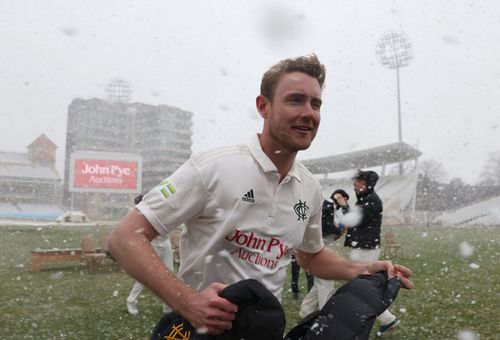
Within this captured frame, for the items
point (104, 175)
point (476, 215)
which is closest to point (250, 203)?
point (476, 215)

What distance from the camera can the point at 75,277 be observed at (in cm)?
995

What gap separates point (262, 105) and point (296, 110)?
0.73 feet

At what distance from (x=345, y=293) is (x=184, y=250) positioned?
0.73 metres

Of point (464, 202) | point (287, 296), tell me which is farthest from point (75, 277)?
point (464, 202)

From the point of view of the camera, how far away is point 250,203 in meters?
1.80

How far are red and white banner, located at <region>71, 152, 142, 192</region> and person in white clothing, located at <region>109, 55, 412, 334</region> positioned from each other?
49.2 metres

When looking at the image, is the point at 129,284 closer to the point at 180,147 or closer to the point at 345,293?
the point at 345,293

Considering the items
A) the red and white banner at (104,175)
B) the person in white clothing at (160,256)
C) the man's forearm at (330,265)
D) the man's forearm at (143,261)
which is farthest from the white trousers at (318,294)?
the red and white banner at (104,175)

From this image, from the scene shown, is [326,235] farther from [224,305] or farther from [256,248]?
[224,305]

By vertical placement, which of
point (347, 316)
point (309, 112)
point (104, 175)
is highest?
point (104, 175)

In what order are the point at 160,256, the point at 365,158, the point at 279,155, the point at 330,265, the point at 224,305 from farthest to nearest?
the point at 365,158
the point at 160,256
the point at 330,265
the point at 279,155
the point at 224,305

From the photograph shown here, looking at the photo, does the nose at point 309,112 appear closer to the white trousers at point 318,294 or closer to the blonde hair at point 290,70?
the blonde hair at point 290,70

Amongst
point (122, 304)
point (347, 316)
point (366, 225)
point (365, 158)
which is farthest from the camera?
point (365, 158)

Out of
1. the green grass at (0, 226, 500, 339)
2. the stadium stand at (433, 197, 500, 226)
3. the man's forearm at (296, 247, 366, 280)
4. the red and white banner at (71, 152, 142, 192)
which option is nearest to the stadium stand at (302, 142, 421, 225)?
the stadium stand at (433, 197, 500, 226)
